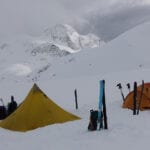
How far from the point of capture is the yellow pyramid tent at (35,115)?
16328 mm

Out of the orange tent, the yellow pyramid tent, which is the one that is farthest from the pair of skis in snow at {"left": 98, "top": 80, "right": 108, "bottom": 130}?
the orange tent

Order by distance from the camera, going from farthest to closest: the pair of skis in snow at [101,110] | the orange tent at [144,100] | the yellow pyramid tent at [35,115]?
the orange tent at [144,100] < the yellow pyramid tent at [35,115] < the pair of skis in snow at [101,110]

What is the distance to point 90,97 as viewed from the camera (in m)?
30.0

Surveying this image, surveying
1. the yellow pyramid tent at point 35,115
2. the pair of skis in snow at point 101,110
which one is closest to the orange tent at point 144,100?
the yellow pyramid tent at point 35,115

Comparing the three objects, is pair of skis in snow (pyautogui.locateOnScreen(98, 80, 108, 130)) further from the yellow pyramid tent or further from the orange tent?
the orange tent

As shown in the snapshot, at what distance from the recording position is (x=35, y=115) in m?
16.6

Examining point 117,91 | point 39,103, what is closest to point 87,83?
point 117,91

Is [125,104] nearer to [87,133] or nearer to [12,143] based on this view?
[87,133]

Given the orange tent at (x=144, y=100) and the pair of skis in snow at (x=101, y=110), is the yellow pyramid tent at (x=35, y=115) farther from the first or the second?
the orange tent at (x=144, y=100)

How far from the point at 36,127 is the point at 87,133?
10.4ft

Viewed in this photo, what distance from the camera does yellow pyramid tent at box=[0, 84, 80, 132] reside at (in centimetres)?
1633

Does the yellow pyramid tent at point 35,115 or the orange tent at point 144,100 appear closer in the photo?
the yellow pyramid tent at point 35,115

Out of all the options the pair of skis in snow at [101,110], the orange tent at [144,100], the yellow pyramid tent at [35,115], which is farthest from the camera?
the orange tent at [144,100]

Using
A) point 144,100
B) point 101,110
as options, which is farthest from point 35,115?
point 144,100
